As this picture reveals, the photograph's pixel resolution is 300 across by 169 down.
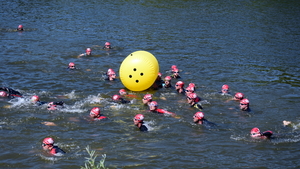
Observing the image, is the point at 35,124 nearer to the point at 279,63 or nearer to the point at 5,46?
the point at 5,46

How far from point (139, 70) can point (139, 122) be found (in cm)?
405

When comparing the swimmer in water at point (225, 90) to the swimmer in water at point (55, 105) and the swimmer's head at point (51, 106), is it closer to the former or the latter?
the swimmer in water at point (55, 105)

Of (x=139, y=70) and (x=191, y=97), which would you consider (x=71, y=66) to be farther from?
(x=191, y=97)

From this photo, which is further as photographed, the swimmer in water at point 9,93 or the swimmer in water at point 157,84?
the swimmer in water at point 157,84

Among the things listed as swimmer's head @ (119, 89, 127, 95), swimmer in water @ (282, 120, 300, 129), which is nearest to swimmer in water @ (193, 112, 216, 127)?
swimmer in water @ (282, 120, 300, 129)

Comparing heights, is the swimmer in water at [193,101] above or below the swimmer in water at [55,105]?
above

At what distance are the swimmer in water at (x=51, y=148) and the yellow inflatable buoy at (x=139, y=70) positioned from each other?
661 centimetres

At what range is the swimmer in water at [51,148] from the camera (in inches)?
551

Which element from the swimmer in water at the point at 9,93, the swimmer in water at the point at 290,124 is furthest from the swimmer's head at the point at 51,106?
the swimmer in water at the point at 290,124

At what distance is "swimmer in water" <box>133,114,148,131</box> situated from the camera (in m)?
16.2

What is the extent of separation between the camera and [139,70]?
1977 cm

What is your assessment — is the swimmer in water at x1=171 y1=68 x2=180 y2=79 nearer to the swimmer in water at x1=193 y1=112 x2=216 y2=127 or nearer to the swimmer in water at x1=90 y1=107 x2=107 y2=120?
the swimmer in water at x1=193 y1=112 x2=216 y2=127

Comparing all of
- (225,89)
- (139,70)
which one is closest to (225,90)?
(225,89)

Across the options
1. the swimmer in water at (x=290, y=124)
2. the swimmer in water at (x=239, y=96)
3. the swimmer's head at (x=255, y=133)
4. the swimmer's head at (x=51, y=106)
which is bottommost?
the swimmer's head at (x=51, y=106)
